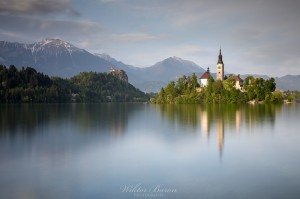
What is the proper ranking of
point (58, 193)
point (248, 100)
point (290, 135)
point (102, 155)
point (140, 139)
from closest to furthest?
1. point (58, 193)
2. point (102, 155)
3. point (140, 139)
4. point (290, 135)
5. point (248, 100)

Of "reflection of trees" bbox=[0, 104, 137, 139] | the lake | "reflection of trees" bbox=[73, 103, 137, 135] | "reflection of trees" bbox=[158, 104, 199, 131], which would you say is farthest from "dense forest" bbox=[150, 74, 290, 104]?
the lake

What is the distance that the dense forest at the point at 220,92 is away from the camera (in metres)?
138

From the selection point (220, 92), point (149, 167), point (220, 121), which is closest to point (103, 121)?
point (220, 121)

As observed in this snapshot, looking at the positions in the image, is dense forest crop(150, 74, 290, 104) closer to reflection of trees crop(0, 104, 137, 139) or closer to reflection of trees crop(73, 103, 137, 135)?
reflection of trees crop(73, 103, 137, 135)

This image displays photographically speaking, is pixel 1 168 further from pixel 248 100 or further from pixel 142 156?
pixel 248 100

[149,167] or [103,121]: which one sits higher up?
[103,121]

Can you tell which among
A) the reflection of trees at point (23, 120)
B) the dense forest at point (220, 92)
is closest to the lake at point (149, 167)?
the reflection of trees at point (23, 120)

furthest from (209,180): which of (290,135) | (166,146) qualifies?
(290,135)

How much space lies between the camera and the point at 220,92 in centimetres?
14525

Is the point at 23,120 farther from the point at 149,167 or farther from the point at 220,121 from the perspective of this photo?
the point at 149,167

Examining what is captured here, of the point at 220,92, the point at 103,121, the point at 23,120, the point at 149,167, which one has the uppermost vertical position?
the point at 220,92

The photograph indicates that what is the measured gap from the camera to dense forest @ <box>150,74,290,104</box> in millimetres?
137625

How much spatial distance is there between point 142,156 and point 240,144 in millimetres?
10154

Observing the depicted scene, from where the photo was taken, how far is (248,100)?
14012 cm
